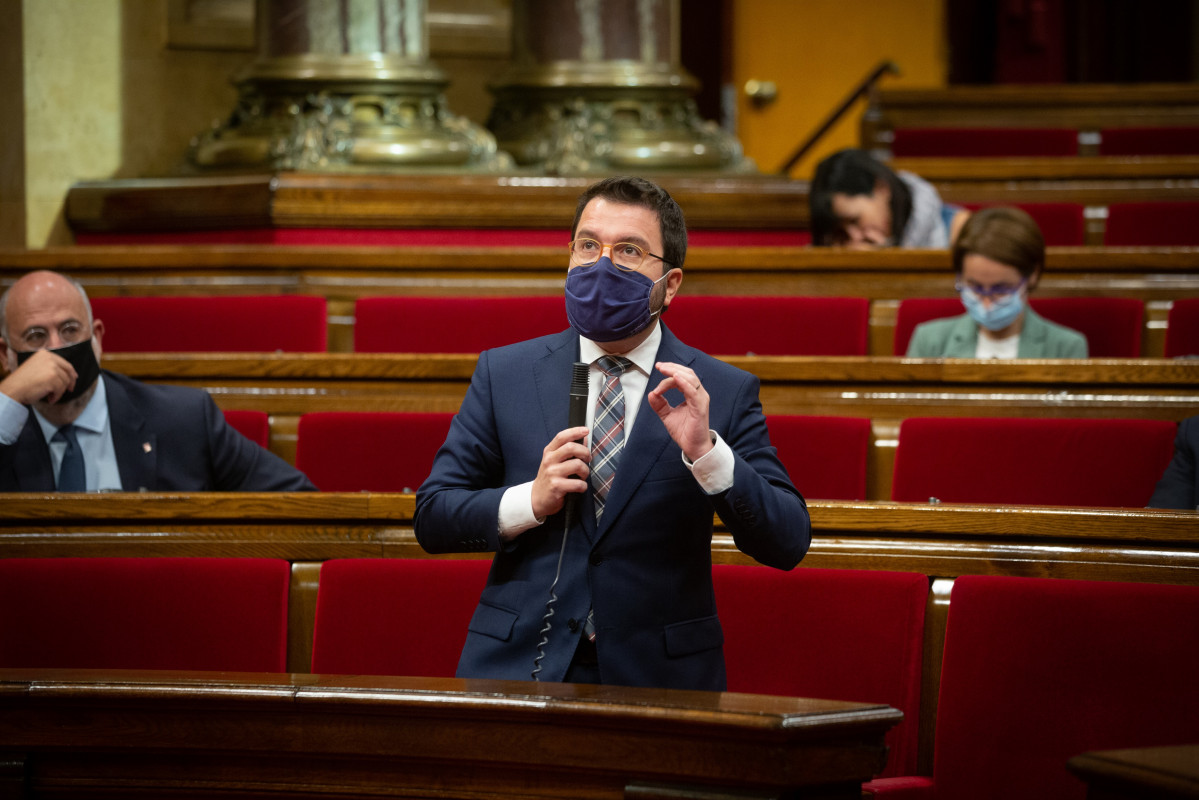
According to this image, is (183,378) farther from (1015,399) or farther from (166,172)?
(166,172)

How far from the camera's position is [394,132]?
2701 mm

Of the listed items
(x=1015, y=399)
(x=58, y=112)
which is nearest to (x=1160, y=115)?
(x=1015, y=399)

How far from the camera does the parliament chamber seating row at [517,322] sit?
2041mm

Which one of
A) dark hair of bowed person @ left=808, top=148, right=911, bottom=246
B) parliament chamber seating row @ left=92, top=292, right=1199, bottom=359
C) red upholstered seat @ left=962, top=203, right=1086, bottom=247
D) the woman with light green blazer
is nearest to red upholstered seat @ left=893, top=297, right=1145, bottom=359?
parliament chamber seating row @ left=92, top=292, right=1199, bottom=359

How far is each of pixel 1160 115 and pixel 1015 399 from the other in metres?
2.58

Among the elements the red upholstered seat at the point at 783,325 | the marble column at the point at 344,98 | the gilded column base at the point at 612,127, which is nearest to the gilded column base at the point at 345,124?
the marble column at the point at 344,98

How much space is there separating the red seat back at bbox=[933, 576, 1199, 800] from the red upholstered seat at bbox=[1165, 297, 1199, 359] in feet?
3.44

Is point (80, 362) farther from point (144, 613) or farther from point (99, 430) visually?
point (144, 613)

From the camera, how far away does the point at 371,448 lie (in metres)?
1.65

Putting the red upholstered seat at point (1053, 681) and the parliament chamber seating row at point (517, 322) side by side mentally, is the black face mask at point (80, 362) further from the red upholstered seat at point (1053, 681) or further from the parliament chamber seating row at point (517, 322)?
the red upholstered seat at point (1053, 681)

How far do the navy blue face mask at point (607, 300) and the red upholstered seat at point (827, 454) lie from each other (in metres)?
0.64

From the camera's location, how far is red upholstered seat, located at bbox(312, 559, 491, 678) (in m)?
1.20

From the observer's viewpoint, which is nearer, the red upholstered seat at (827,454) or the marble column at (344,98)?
the red upholstered seat at (827,454)

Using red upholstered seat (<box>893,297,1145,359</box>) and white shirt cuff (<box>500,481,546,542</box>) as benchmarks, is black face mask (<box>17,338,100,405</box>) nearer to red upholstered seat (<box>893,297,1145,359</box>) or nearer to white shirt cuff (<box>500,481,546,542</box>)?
white shirt cuff (<box>500,481,546,542</box>)
